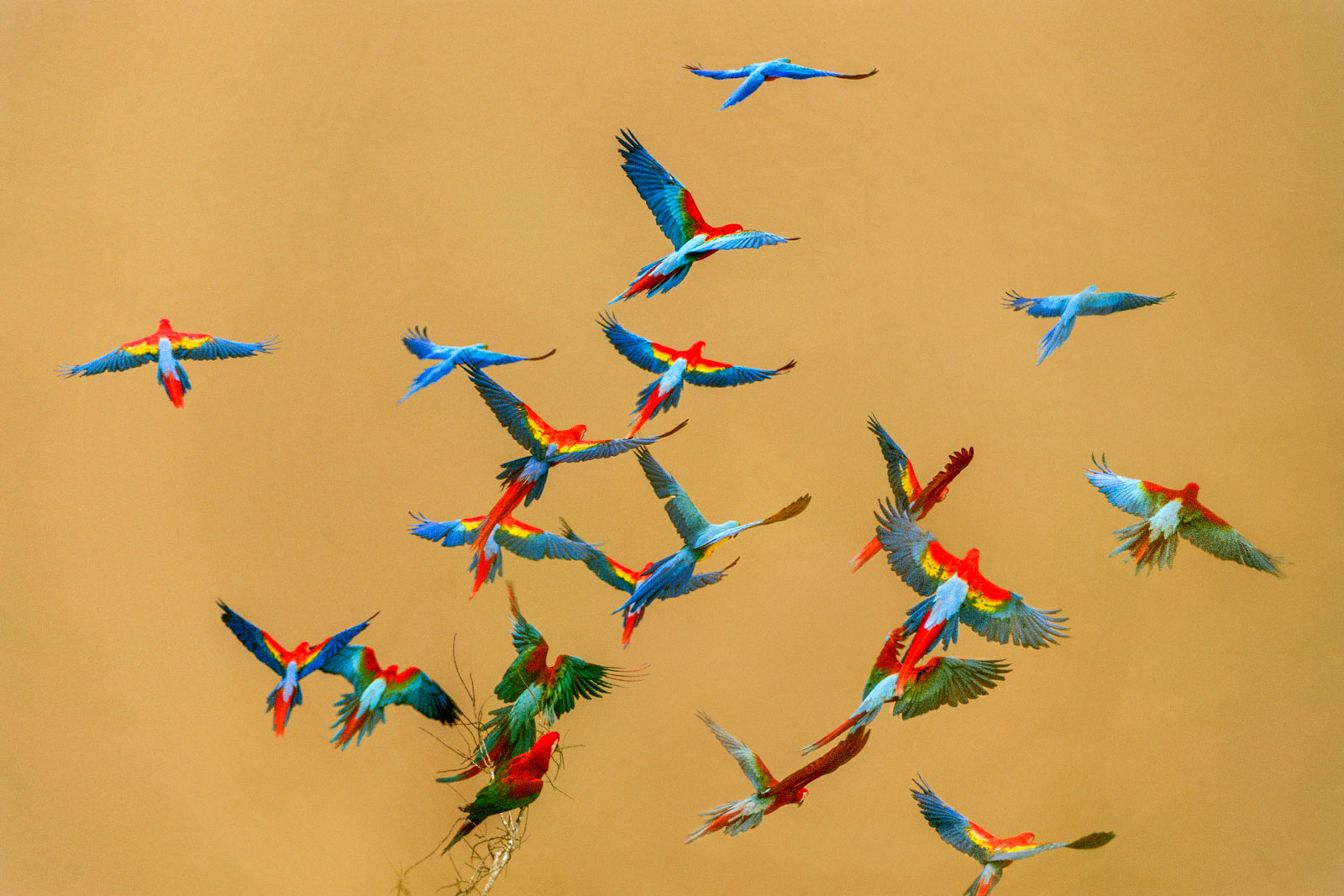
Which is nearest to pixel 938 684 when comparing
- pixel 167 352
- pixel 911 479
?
pixel 911 479

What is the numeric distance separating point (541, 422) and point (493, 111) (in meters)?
1.30

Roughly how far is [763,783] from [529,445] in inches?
50.1

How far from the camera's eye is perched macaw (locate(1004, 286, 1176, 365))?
125 inches

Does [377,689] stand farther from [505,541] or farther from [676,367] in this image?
[676,367]

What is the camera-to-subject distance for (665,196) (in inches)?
116

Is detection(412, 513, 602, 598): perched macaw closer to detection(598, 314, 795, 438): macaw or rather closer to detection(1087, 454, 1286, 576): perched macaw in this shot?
detection(598, 314, 795, 438): macaw

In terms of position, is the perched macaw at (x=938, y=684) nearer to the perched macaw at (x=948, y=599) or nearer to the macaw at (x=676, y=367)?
the perched macaw at (x=948, y=599)

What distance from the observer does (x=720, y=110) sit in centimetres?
352

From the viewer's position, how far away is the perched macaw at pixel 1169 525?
3006 millimetres

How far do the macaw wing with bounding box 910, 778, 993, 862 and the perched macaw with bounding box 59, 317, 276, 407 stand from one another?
106 inches

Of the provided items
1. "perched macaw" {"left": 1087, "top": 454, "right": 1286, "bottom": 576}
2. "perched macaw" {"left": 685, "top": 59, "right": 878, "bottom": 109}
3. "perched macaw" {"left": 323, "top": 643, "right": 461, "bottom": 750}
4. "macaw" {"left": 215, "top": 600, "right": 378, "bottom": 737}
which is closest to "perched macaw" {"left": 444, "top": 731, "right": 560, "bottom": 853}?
"perched macaw" {"left": 323, "top": 643, "right": 461, "bottom": 750}

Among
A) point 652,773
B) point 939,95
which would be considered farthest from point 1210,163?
point 652,773

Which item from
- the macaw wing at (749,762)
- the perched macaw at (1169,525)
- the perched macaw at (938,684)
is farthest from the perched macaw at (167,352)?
the perched macaw at (1169,525)

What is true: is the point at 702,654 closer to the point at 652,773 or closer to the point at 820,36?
the point at 652,773
